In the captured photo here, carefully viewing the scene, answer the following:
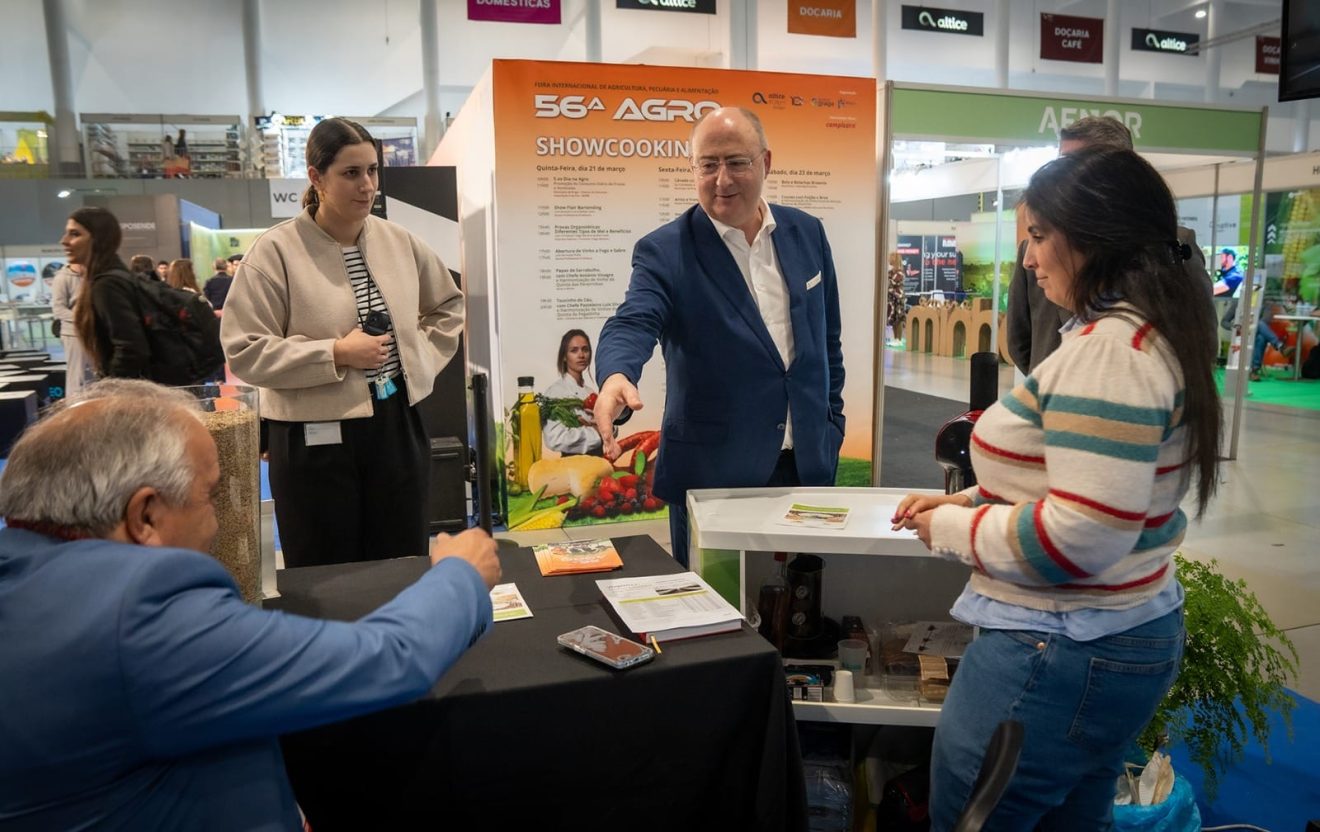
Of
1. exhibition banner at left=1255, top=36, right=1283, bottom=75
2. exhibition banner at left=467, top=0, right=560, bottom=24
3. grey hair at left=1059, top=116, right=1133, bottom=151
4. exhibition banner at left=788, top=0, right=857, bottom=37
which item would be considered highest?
exhibition banner at left=1255, top=36, right=1283, bottom=75

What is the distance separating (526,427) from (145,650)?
401cm

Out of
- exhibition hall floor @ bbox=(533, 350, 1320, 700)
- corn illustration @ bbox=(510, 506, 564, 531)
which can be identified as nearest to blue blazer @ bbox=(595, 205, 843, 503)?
exhibition hall floor @ bbox=(533, 350, 1320, 700)

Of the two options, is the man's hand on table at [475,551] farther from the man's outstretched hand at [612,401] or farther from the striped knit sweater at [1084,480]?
the striped knit sweater at [1084,480]

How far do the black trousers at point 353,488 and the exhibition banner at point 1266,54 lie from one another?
17490 millimetres

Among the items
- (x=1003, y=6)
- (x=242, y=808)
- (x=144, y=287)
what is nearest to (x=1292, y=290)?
(x=1003, y=6)

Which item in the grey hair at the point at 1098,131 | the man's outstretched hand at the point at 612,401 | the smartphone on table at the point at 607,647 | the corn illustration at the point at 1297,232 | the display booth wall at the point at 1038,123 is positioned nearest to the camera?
the smartphone on table at the point at 607,647

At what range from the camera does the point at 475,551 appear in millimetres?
1228

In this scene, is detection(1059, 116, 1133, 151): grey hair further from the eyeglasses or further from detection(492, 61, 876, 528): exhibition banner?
detection(492, 61, 876, 528): exhibition banner

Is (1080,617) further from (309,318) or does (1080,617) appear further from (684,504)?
(309,318)

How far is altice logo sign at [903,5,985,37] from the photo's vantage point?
1329 centimetres

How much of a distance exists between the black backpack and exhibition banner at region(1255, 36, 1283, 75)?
17.1 m

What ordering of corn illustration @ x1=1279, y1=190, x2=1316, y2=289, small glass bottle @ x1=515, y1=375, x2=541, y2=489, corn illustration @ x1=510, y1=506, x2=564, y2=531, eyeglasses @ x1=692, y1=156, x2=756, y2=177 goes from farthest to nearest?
corn illustration @ x1=1279, y1=190, x2=1316, y2=289, corn illustration @ x1=510, y1=506, x2=564, y2=531, small glass bottle @ x1=515, y1=375, x2=541, y2=489, eyeglasses @ x1=692, y1=156, x2=756, y2=177

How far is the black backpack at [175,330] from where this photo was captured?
3873mm

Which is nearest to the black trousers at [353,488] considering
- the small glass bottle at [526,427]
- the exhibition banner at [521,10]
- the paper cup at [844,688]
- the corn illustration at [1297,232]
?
the paper cup at [844,688]
